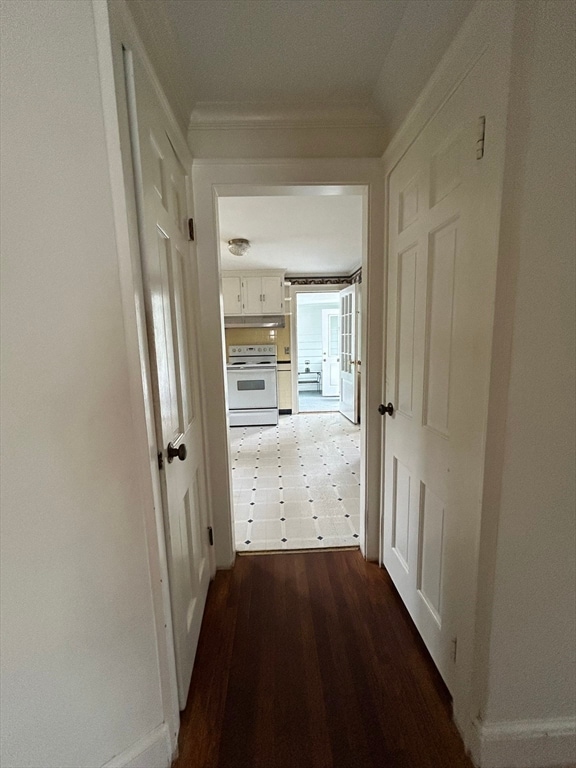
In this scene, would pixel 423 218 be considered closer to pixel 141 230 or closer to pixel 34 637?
pixel 141 230

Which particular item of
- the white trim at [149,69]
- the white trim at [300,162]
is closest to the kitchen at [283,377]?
the white trim at [300,162]

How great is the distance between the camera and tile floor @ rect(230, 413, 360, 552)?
1.98 m

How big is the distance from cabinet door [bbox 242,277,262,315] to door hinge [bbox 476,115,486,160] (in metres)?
3.74

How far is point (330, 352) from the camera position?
259 inches

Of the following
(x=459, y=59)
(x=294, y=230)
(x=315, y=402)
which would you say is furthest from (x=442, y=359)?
(x=315, y=402)

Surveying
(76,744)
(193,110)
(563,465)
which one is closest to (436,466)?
(563,465)

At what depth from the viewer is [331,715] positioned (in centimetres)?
102

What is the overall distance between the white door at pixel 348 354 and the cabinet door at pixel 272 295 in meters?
0.95

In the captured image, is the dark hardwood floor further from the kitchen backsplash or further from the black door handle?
the kitchen backsplash

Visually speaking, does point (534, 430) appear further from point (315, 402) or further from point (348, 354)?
point (315, 402)

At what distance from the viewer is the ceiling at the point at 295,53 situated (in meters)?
0.90

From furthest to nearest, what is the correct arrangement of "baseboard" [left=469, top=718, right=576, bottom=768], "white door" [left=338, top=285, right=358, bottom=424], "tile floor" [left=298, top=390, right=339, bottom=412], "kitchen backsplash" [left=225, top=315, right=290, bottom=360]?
"tile floor" [left=298, top=390, right=339, bottom=412], "kitchen backsplash" [left=225, top=315, right=290, bottom=360], "white door" [left=338, top=285, right=358, bottom=424], "baseboard" [left=469, top=718, right=576, bottom=768]

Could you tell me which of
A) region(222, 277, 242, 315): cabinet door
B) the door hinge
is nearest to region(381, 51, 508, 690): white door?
the door hinge

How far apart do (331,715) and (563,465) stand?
110 cm
